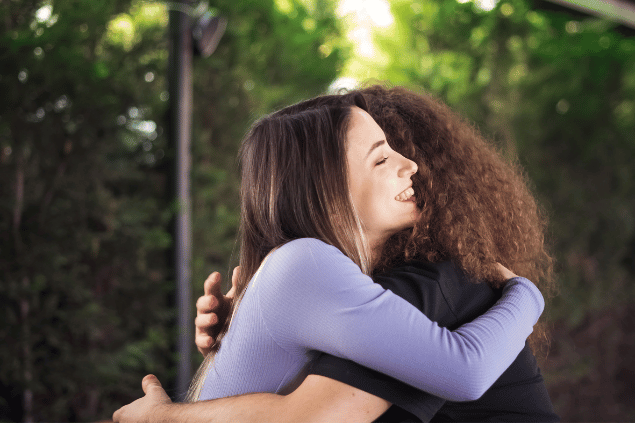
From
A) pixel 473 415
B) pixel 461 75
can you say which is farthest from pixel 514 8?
pixel 473 415

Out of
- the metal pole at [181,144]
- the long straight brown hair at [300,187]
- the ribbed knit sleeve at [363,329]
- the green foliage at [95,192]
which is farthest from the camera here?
the metal pole at [181,144]

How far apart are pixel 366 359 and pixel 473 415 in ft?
1.36

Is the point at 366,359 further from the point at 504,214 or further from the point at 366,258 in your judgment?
the point at 504,214

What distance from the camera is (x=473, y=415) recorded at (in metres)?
1.24

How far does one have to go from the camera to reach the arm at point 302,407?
1.06 m

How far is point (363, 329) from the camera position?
3.32 feet

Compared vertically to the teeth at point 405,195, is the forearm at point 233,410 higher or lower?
lower

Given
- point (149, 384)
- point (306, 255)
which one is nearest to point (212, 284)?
point (149, 384)

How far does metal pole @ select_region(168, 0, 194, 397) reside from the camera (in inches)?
119

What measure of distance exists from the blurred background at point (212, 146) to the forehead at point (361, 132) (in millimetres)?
697

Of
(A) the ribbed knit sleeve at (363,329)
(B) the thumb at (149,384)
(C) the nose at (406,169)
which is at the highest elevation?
(C) the nose at (406,169)

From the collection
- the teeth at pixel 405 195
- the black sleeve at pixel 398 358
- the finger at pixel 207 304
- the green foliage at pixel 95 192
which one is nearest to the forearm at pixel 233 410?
the black sleeve at pixel 398 358

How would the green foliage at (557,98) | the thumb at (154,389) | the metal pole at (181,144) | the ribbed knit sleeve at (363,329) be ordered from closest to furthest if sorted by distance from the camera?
the ribbed knit sleeve at (363,329) < the thumb at (154,389) < the metal pole at (181,144) < the green foliage at (557,98)

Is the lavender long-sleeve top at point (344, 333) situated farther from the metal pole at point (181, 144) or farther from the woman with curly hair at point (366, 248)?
the metal pole at point (181, 144)
